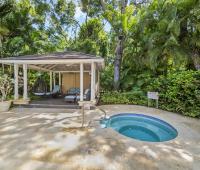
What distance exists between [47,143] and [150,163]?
2920 mm

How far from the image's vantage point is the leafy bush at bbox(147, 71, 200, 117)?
28.8 feet

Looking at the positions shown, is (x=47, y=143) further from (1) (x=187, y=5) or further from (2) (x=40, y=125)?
(1) (x=187, y=5)

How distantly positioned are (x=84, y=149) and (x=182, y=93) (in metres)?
6.80

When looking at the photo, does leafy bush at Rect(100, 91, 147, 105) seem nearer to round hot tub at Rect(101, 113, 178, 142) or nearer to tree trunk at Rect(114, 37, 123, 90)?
tree trunk at Rect(114, 37, 123, 90)

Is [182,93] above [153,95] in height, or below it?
above

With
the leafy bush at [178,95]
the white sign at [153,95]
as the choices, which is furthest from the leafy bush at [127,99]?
the white sign at [153,95]

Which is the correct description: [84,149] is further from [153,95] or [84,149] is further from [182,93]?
[153,95]

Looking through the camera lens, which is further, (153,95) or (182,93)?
(153,95)

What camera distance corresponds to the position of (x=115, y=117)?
862 centimetres

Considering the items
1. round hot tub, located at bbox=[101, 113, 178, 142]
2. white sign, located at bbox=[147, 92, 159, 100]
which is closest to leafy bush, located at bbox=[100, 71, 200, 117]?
white sign, located at bbox=[147, 92, 159, 100]

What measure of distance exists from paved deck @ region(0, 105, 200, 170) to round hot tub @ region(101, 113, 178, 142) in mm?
575

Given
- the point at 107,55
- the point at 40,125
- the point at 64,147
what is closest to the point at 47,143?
the point at 64,147

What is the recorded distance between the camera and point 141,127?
8102mm

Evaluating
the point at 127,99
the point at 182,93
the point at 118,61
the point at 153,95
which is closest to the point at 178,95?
the point at 182,93
